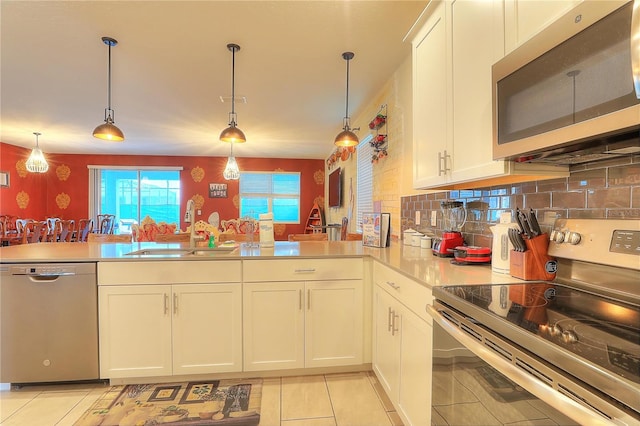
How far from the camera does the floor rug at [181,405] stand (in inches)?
67.7

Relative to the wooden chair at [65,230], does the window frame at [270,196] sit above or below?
above

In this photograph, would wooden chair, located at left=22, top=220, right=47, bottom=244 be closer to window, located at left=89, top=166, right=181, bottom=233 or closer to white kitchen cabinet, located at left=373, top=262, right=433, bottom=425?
window, located at left=89, top=166, right=181, bottom=233

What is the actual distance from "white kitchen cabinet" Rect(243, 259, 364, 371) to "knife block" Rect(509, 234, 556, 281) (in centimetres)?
108

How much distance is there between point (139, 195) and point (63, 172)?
68.6 inches

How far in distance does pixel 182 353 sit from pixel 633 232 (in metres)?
2.32

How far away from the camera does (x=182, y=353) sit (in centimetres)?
204

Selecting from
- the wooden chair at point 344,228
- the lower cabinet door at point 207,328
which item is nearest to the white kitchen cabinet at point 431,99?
the lower cabinet door at point 207,328

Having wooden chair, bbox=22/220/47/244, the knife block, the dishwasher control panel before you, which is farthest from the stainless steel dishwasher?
wooden chair, bbox=22/220/47/244

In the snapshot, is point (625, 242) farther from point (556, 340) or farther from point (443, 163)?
point (443, 163)

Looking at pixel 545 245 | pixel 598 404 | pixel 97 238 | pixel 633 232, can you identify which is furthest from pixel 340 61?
pixel 97 238

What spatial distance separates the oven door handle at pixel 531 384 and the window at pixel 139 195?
7.98 metres

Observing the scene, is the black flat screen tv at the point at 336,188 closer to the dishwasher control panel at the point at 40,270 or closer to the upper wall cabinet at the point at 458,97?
the upper wall cabinet at the point at 458,97

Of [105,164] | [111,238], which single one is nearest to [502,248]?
[111,238]

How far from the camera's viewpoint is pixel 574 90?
866mm
